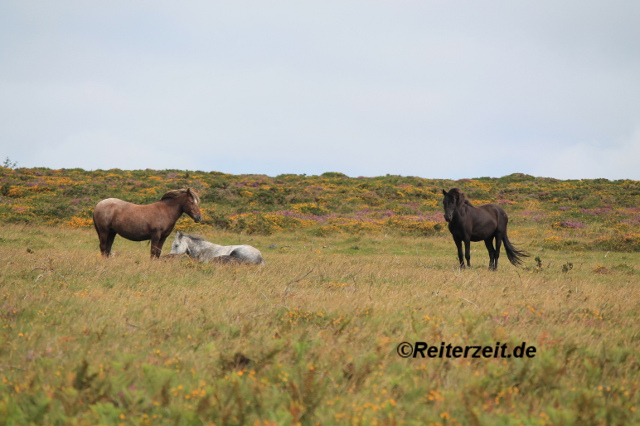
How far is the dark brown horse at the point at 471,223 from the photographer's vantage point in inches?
544

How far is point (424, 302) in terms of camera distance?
7.17 m

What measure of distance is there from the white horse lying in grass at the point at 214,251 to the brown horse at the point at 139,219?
1.18 meters

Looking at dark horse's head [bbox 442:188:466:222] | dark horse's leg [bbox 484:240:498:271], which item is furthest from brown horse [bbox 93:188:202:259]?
dark horse's leg [bbox 484:240:498:271]

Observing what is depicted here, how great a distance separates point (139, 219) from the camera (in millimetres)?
11891

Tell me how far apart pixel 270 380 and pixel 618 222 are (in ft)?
98.3

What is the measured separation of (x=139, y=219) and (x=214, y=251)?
2.31 m

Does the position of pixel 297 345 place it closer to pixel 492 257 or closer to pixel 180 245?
pixel 180 245

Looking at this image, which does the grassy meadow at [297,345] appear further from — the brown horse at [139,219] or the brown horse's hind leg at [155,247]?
the brown horse at [139,219]

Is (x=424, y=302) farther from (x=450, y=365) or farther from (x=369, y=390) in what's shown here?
(x=369, y=390)

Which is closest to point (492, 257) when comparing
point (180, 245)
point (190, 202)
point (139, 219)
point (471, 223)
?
point (471, 223)

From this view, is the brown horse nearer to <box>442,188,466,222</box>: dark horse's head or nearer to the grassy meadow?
the grassy meadow

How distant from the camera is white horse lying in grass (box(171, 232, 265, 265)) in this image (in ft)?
39.7

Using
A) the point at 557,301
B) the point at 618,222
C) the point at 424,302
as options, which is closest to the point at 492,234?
the point at 557,301

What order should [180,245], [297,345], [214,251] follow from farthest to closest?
[180,245] → [214,251] → [297,345]
